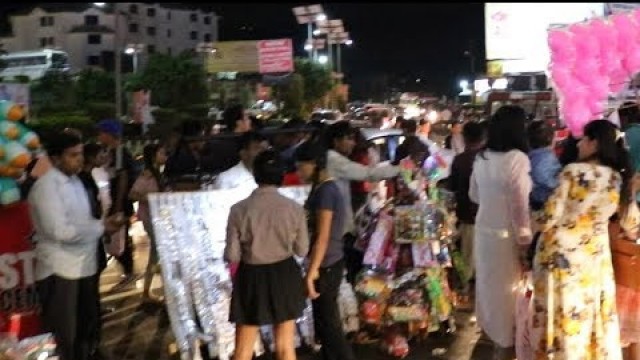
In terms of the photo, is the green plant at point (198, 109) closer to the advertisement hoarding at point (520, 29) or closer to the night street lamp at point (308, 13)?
the night street lamp at point (308, 13)

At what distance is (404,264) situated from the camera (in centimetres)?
611

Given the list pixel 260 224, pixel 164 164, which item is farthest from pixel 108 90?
pixel 260 224

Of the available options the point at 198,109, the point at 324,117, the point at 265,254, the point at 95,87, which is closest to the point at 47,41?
the point at 95,87

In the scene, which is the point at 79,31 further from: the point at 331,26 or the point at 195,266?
the point at 195,266

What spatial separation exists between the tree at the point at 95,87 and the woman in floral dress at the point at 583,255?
125 ft

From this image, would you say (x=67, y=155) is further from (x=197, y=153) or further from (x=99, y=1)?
(x=99, y=1)

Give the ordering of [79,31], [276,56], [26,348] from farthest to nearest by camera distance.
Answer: [79,31], [276,56], [26,348]

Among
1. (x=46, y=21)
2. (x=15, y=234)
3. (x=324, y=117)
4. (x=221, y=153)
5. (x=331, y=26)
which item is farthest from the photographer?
(x=46, y=21)

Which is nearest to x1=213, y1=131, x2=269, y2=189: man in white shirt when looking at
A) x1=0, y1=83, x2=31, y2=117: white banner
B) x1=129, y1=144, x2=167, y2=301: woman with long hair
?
x1=129, y1=144, x2=167, y2=301: woman with long hair

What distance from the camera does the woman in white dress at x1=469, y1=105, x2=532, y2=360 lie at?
17.1 ft

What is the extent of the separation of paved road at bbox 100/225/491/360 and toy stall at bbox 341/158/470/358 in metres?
0.18

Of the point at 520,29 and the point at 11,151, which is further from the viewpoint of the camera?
the point at 520,29

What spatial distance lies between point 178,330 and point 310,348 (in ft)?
3.86

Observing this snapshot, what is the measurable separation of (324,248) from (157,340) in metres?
2.43
